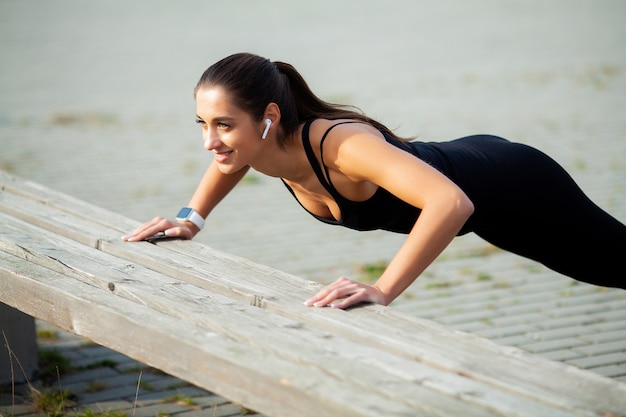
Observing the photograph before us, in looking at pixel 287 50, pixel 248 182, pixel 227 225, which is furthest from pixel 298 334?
pixel 287 50

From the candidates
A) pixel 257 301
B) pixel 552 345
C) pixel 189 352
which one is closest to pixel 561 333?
pixel 552 345

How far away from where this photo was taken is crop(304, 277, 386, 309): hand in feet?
8.95

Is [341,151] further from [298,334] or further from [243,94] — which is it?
[298,334]

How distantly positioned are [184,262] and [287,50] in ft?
39.5

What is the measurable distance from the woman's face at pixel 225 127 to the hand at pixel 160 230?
21.6 inches

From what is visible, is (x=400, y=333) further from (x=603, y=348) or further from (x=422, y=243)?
(x=603, y=348)

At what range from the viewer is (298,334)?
2471 millimetres

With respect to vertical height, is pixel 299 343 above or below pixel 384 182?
below

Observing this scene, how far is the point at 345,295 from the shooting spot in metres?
2.76

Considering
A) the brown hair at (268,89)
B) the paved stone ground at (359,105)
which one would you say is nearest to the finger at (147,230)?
the brown hair at (268,89)

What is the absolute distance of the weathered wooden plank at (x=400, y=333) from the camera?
2121 mm

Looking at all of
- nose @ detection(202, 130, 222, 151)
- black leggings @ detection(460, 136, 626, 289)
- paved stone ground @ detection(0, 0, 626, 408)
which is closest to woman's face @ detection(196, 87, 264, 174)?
nose @ detection(202, 130, 222, 151)

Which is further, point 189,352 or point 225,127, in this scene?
point 225,127

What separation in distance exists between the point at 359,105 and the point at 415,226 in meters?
8.27
